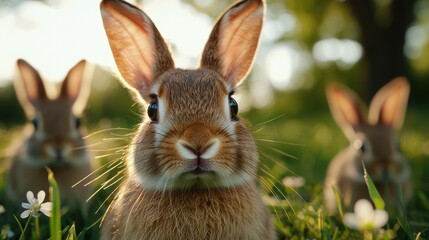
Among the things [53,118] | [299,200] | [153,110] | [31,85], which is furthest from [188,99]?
[31,85]

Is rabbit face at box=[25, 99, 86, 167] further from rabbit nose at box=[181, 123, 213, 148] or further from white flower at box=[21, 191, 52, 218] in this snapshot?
rabbit nose at box=[181, 123, 213, 148]

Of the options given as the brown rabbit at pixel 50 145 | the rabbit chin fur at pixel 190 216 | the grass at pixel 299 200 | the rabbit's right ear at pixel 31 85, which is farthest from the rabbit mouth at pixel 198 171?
the rabbit's right ear at pixel 31 85

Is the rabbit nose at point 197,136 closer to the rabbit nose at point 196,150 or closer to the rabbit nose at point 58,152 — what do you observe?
the rabbit nose at point 196,150

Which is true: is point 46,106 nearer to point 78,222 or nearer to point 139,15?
point 78,222

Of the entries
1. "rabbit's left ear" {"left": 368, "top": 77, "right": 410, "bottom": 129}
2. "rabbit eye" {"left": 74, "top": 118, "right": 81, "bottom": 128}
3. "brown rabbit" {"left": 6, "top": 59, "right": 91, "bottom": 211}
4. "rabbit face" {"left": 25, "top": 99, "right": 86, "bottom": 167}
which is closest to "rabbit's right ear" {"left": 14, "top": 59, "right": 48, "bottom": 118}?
"brown rabbit" {"left": 6, "top": 59, "right": 91, "bottom": 211}

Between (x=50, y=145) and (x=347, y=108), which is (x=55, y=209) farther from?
(x=347, y=108)

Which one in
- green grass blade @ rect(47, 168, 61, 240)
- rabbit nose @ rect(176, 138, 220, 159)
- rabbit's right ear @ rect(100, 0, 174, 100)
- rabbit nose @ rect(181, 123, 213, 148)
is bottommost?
green grass blade @ rect(47, 168, 61, 240)

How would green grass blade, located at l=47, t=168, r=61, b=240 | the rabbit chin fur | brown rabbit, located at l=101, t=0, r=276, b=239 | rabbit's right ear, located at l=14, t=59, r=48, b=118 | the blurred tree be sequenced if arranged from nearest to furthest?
green grass blade, located at l=47, t=168, r=61, b=240
brown rabbit, located at l=101, t=0, r=276, b=239
the rabbit chin fur
rabbit's right ear, located at l=14, t=59, r=48, b=118
the blurred tree
